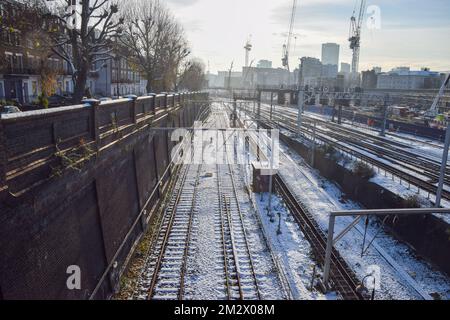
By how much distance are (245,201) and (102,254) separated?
9.48 m

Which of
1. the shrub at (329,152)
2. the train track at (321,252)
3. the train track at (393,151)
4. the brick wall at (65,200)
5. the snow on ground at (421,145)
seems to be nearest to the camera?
the brick wall at (65,200)

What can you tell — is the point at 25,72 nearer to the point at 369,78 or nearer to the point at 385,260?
the point at 385,260

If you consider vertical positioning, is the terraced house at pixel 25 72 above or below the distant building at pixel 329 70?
below

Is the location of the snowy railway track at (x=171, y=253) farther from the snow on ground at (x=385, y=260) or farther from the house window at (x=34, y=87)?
the house window at (x=34, y=87)

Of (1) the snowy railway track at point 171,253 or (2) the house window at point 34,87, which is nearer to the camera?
(1) the snowy railway track at point 171,253

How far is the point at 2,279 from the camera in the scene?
5.30m

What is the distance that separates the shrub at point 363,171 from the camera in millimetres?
18453

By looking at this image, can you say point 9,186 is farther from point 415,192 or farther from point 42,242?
point 415,192

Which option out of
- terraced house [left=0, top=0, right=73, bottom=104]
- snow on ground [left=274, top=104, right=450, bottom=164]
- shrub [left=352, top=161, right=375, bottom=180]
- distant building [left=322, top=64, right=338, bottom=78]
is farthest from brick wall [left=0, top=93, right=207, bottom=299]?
distant building [left=322, top=64, right=338, bottom=78]

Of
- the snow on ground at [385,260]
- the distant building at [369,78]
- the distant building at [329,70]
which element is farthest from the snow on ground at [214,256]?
the distant building at [329,70]

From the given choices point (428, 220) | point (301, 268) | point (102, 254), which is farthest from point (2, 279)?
point (428, 220)

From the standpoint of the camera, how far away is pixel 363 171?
1900 cm

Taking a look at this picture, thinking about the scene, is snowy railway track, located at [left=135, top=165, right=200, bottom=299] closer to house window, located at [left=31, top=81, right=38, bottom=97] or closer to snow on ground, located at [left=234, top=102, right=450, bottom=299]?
snow on ground, located at [left=234, top=102, right=450, bottom=299]
